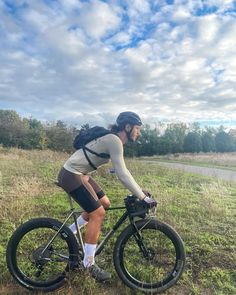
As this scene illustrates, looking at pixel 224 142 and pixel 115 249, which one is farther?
pixel 224 142

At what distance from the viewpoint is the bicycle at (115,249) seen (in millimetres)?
3811

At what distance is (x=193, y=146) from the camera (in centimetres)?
6888

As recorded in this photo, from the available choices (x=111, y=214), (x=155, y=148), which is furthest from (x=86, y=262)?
(x=155, y=148)

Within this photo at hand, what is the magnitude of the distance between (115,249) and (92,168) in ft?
3.28

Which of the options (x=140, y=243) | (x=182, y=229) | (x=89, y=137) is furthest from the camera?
(x=182, y=229)

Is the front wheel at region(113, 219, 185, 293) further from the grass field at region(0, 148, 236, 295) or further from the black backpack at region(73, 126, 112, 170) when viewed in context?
the black backpack at region(73, 126, 112, 170)

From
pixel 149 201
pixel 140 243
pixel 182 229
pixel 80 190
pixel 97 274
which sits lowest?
pixel 182 229

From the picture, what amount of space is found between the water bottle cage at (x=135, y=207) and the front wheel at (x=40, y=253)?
752 millimetres

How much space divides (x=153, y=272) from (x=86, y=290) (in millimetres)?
872

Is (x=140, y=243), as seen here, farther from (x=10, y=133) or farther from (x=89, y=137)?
(x=10, y=133)

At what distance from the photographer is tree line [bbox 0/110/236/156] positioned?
47.2 metres

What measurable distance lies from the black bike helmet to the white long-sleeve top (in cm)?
22

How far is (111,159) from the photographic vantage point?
12.1ft

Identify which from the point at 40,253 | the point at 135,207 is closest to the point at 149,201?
the point at 135,207
